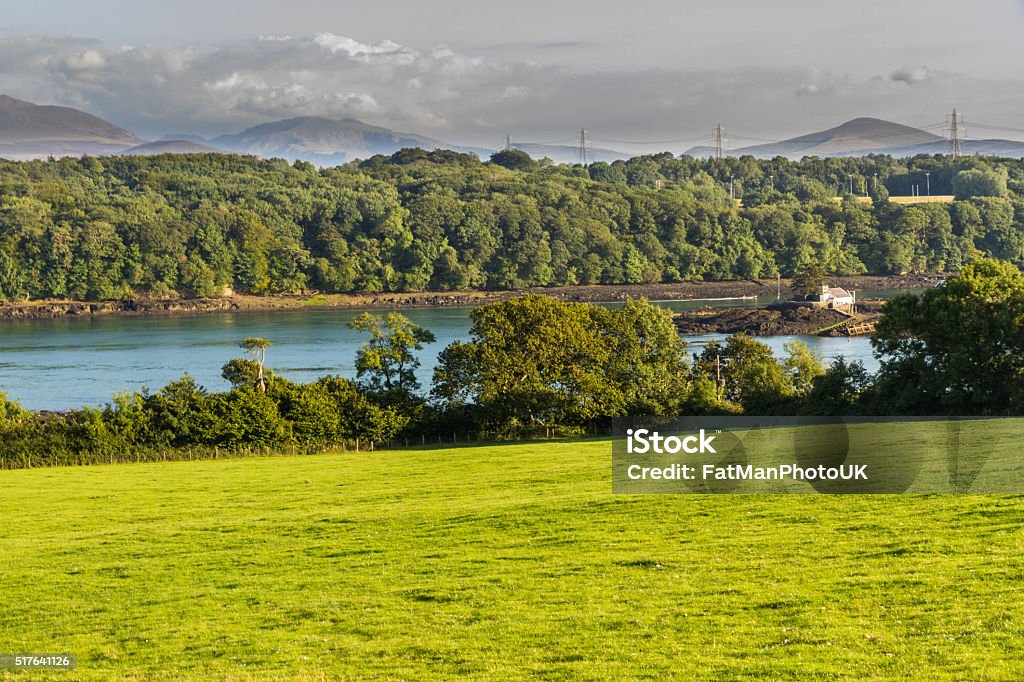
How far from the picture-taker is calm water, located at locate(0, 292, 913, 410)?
47.2 m

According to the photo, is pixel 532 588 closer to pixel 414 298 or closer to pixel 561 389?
pixel 561 389

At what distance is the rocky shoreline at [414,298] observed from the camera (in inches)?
3588

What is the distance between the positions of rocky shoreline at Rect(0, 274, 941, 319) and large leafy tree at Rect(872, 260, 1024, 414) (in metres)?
69.2

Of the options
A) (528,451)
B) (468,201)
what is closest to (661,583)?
(528,451)

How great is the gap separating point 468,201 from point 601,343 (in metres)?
88.3

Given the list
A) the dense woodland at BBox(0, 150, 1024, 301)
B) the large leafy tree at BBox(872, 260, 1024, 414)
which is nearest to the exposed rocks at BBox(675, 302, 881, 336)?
the dense woodland at BBox(0, 150, 1024, 301)

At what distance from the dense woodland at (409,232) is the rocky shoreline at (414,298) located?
180 centimetres

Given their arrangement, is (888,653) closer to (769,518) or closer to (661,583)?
(661,583)

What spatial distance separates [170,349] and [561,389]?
39.7 metres

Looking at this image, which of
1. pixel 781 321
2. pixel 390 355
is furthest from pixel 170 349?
pixel 781 321

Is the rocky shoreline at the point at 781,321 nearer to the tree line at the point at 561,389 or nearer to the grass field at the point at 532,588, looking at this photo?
the tree line at the point at 561,389

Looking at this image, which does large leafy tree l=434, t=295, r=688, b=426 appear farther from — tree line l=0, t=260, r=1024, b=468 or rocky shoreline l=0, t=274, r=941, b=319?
rocky shoreline l=0, t=274, r=941, b=319

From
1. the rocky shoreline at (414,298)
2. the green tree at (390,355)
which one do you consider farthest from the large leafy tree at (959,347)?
the rocky shoreline at (414,298)

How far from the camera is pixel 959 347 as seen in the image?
2584 cm
